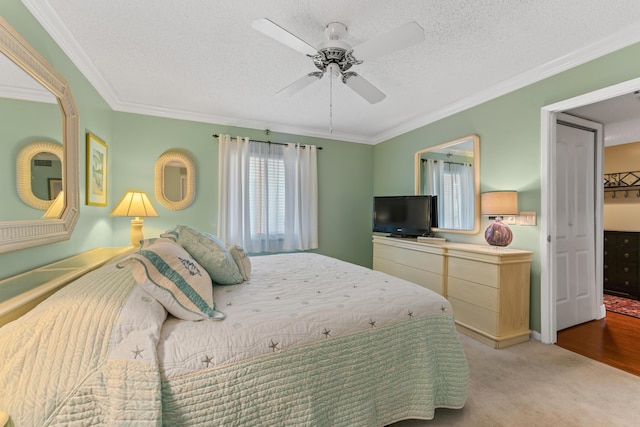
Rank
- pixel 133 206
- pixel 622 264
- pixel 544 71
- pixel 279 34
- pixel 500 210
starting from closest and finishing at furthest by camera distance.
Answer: pixel 279 34 → pixel 544 71 → pixel 500 210 → pixel 133 206 → pixel 622 264

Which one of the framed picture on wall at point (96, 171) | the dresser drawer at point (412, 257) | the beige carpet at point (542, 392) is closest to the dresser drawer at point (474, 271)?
the dresser drawer at point (412, 257)

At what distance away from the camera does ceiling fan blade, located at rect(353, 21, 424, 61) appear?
1.58 m

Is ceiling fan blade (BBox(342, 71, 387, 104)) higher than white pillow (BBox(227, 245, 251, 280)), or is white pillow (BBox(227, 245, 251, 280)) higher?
ceiling fan blade (BBox(342, 71, 387, 104))

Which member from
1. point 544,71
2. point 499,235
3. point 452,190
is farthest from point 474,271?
point 544,71

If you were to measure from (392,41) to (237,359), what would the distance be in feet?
6.28

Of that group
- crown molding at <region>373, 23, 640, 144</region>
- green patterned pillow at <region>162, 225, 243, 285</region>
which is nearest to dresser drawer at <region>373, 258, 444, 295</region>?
crown molding at <region>373, 23, 640, 144</region>

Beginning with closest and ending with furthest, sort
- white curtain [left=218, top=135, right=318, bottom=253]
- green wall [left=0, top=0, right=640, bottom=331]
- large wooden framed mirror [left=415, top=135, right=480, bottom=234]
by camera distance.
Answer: green wall [left=0, top=0, right=640, bottom=331] < large wooden framed mirror [left=415, top=135, right=480, bottom=234] < white curtain [left=218, top=135, right=318, bottom=253]

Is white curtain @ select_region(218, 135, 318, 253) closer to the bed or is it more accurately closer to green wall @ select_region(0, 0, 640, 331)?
green wall @ select_region(0, 0, 640, 331)

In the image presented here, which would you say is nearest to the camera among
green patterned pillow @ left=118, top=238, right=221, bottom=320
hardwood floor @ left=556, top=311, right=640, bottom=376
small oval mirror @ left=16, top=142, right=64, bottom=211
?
green patterned pillow @ left=118, top=238, right=221, bottom=320

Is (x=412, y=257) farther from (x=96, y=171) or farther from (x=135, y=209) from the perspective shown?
(x=96, y=171)

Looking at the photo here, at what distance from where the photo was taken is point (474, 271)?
2.71 m

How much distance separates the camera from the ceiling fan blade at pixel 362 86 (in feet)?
7.04

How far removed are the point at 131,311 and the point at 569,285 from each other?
12.9ft

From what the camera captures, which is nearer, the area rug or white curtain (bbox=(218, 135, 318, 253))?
the area rug
